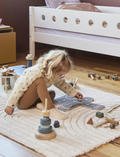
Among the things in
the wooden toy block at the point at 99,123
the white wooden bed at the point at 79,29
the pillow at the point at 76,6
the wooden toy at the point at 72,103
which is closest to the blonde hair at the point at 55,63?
the wooden toy at the point at 72,103

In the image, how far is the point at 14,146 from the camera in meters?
1.15

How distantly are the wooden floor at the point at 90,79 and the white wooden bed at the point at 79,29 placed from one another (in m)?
0.21

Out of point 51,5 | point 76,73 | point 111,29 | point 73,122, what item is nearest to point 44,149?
point 73,122

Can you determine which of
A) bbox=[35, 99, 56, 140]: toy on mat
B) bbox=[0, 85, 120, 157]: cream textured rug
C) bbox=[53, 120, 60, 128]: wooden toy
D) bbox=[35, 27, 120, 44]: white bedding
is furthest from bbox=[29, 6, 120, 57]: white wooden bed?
bbox=[35, 99, 56, 140]: toy on mat

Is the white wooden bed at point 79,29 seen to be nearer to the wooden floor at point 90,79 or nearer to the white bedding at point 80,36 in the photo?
the white bedding at point 80,36

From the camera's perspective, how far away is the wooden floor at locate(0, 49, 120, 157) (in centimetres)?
111

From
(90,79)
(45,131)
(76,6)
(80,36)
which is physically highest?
(76,6)

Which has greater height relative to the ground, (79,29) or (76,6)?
(76,6)

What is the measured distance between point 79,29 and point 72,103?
1.15 metres

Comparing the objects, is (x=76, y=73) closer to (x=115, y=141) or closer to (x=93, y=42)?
(x=93, y=42)

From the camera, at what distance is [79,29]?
8.56 feet

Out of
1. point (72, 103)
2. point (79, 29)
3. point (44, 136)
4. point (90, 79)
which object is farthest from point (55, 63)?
point (79, 29)

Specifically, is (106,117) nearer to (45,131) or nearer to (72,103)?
(72,103)

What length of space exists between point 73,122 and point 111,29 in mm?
1263
